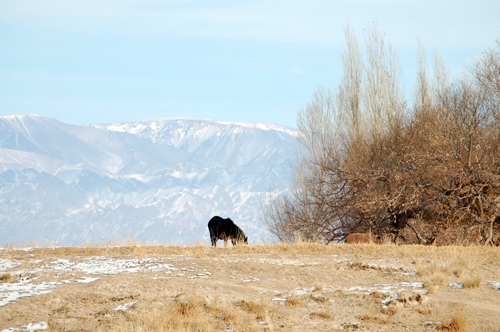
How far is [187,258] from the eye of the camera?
50.0 ft

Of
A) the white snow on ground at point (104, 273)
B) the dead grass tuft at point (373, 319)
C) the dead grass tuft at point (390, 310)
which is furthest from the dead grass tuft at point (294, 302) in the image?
the dead grass tuft at point (390, 310)

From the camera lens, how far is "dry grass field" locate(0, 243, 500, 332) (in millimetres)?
10523

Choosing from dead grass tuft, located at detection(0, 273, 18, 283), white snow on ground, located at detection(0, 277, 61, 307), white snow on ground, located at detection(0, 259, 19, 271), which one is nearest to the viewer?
white snow on ground, located at detection(0, 277, 61, 307)

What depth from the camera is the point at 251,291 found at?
12258 mm

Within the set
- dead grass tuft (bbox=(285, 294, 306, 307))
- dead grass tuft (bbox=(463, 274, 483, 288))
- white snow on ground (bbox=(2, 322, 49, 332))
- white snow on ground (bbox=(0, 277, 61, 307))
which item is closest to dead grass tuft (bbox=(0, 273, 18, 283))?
white snow on ground (bbox=(0, 277, 61, 307))

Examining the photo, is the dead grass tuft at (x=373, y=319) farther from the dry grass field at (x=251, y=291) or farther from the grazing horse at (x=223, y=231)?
the grazing horse at (x=223, y=231)

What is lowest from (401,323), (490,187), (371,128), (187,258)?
(401,323)

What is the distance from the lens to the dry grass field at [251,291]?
10.5m

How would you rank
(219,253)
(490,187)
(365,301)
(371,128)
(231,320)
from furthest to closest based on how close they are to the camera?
(371,128) → (490,187) → (219,253) → (365,301) → (231,320)

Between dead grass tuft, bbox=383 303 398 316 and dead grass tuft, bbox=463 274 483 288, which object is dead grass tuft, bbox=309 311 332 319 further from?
dead grass tuft, bbox=463 274 483 288

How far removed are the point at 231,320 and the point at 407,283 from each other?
4.11 metres

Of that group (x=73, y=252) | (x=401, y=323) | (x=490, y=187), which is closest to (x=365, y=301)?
(x=401, y=323)

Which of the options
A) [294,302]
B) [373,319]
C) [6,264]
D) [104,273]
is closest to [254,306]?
[294,302]

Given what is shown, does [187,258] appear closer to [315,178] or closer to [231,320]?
[231,320]
